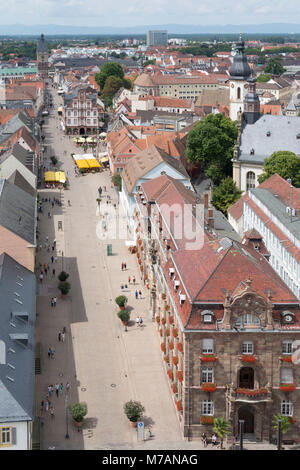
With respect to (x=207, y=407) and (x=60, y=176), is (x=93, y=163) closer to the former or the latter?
(x=60, y=176)

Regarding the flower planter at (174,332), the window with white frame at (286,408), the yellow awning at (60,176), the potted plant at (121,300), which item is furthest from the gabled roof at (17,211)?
the yellow awning at (60,176)

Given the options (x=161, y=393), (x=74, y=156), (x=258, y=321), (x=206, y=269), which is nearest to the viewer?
(x=258, y=321)

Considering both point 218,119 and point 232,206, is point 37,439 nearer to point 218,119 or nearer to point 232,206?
point 232,206

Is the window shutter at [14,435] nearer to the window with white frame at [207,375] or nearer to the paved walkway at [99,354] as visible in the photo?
the paved walkway at [99,354]

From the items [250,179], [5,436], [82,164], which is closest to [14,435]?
[5,436]

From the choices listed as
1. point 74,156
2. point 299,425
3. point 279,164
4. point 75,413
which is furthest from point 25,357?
point 74,156

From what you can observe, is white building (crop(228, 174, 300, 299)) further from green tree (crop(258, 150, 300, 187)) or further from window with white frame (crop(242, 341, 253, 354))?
window with white frame (crop(242, 341, 253, 354))
